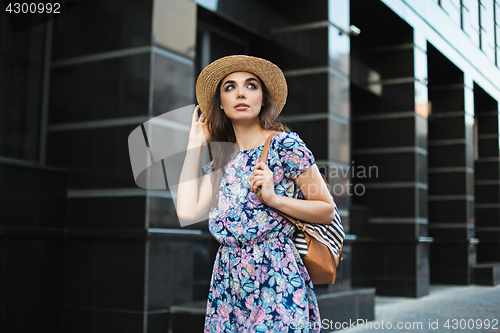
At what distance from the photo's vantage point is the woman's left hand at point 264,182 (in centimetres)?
229

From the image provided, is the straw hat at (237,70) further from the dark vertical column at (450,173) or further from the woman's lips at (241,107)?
the dark vertical column at (450,173)

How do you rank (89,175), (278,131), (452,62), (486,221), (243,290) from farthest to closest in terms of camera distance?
1. (486,221)
2. (452,62)
3. (89,175)
4. (278,131)
5. (243,290)

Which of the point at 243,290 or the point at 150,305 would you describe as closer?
the point at 243,290

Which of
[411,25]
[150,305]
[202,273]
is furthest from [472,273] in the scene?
[150,305]

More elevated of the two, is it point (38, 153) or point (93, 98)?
point (93, 98)

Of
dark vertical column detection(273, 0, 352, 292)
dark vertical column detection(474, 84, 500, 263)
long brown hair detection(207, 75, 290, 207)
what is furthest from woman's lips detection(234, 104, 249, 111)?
dark vertical column detection(474, 84, 500, 263)

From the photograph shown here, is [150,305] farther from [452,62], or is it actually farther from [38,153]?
[452,62]

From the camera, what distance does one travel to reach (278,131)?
8.41ft

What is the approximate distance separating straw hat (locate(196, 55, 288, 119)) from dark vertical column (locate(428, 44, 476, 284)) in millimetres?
12978

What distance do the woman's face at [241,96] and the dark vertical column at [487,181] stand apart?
17835 millimetres

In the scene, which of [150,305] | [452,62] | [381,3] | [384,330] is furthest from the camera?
[452,62]

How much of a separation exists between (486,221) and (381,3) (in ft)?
37.9
